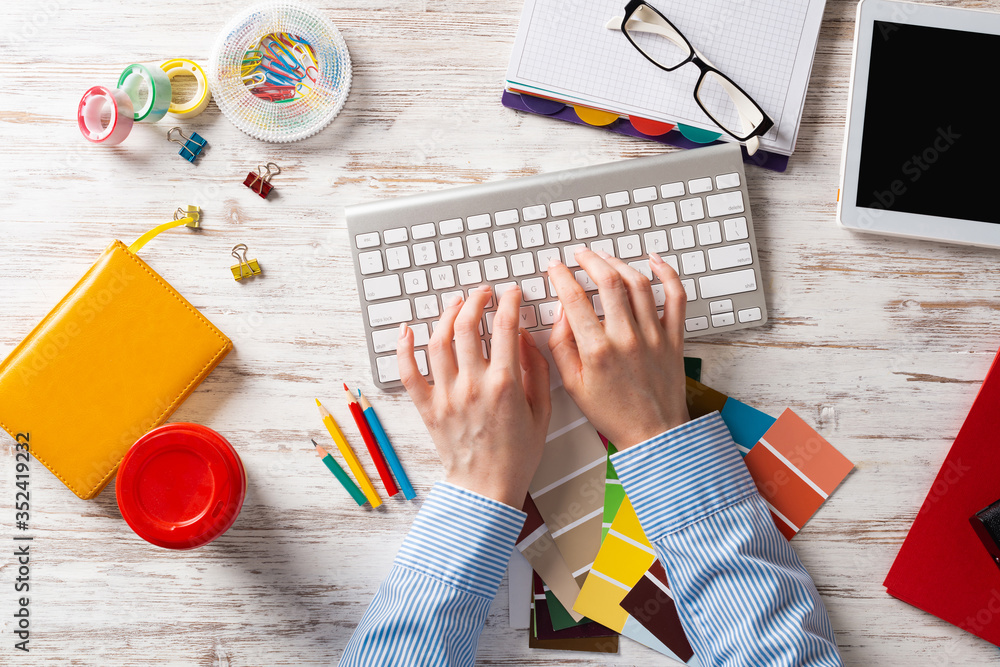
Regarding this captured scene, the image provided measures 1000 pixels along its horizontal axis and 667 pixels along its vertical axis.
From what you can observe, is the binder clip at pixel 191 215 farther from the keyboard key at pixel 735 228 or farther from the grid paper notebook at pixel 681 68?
the keyboard key at pixel 735 228

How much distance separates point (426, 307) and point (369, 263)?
97mm

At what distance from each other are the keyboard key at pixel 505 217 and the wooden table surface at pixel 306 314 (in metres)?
0.09

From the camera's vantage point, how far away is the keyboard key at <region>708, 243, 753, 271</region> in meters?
0.84

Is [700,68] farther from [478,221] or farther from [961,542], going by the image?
[961,542]

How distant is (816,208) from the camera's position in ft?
2.93

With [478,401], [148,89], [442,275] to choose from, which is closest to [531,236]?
[442,275]

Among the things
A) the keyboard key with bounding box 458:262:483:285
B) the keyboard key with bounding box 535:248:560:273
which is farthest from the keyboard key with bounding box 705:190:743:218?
the keyboard key with bounding box 458:262:483:285

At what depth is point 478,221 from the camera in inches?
32.7

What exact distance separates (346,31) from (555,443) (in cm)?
67

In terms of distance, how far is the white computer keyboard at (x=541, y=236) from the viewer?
0.83m

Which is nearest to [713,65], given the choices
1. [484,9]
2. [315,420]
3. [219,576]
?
[484,9]

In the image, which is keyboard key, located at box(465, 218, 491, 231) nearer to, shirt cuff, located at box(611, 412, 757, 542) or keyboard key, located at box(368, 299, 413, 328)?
keyboard key, located at box(368, 299, 413, 328)

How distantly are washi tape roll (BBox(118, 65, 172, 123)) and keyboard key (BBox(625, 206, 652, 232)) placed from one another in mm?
666

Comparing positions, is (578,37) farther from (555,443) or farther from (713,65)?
(555,443)
